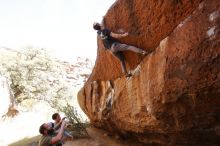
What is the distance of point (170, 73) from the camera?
15.1 feet

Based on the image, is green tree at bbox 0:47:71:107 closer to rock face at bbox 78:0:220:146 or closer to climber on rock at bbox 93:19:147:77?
rock face at bbox 78:0:220:146

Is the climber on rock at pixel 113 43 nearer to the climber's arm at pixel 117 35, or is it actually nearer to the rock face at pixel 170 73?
the climber's arm at pixel 117 35

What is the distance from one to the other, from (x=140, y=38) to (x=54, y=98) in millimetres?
15949

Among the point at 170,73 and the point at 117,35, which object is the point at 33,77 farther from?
the point at 170,73

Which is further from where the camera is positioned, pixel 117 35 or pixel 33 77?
pixel 33 77

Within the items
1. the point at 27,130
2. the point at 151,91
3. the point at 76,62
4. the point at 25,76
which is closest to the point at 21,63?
the point at 25,76

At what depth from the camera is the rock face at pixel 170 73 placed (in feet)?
12.9

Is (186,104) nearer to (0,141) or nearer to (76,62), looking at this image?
(0,141)

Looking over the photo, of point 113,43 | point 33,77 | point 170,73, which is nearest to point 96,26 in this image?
point 113,43

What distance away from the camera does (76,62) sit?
32.0 metres

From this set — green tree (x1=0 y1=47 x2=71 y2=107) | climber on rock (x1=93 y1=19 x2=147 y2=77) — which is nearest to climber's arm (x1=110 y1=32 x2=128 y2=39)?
climber on rock (x1=93 y1=19 x2=147 y2=77)

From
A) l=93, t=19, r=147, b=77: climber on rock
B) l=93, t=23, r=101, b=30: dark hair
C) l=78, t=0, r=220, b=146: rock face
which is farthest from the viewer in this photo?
l=93, t=23, r=101, b=30: dark hair

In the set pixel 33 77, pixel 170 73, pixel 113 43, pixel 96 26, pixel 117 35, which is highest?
pixel 33 77

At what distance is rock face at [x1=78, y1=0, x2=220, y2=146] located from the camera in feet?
12.9
